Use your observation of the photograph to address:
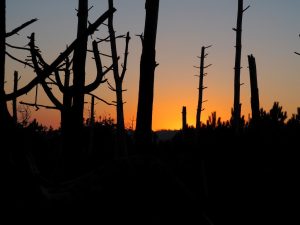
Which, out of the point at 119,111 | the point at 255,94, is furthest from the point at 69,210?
the point at 255,94

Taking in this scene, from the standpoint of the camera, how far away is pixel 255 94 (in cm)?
1895

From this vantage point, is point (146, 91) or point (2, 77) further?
point (146, 91)

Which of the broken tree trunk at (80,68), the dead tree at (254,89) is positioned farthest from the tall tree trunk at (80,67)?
the dead tree at (254,89)

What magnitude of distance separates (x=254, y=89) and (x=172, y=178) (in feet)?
59.3

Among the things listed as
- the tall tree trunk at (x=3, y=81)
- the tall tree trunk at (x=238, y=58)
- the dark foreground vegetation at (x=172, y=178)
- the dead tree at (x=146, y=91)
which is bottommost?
the dark foreground vegetation at (x=172, y=178)

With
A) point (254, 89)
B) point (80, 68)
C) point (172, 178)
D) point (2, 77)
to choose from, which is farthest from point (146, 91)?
point (2, 77)

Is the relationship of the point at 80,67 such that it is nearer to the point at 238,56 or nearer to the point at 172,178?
the point at 172,178

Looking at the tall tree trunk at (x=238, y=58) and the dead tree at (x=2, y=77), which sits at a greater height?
the tall tree trunk at (x=238, y=58)

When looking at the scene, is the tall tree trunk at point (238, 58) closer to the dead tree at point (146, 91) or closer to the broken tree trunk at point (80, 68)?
the broken tree trunk at point (80, 68)

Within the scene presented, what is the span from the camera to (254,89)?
758 inches

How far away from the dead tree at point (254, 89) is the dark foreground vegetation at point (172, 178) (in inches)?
14.2

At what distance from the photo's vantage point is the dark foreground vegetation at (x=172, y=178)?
127 centimetres

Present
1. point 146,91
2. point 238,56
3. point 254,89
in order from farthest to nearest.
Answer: point 238,56, point 254,89, point 146,91

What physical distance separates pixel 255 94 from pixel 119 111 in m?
6.69
